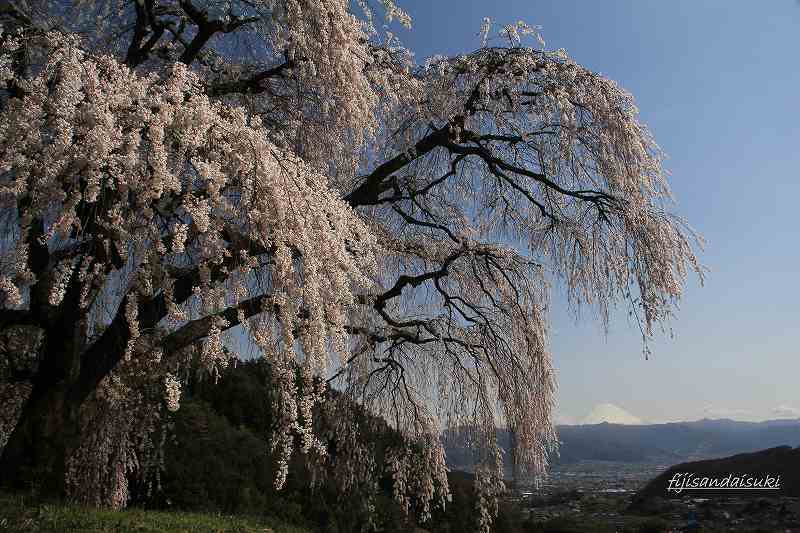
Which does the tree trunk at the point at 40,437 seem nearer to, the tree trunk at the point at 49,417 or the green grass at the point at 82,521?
the tree trunk at the point at 49,417

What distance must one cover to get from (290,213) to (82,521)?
4.45 meters

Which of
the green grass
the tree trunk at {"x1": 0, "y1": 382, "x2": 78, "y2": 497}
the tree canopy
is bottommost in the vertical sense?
the green grass

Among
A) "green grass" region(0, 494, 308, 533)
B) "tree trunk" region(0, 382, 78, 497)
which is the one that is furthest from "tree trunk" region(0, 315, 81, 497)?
"green grass" region(0, 494, 308, 533)

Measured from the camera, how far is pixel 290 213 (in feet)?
14.6

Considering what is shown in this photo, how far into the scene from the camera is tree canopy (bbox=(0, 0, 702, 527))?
13.8 ft

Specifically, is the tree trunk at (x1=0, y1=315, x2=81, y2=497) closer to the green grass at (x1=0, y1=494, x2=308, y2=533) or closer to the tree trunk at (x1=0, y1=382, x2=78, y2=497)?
the tree trunk at (x1=0, y1=382, x2=78, y2=497)

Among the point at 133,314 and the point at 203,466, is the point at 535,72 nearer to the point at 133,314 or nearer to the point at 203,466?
the point at 133,314

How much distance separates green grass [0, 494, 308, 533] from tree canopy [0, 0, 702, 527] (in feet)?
1.46

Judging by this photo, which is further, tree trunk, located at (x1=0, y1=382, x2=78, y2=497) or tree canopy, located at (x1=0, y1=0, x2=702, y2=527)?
tree trunk, located at (x1=0, y1=382, x2=78, y2=497)

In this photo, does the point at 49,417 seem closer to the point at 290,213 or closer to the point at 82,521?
the point at 82,521

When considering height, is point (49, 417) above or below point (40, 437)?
above

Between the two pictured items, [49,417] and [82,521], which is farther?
[49,417]

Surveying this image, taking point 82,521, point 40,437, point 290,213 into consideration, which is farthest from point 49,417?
point 290,213

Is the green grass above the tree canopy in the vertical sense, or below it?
below
